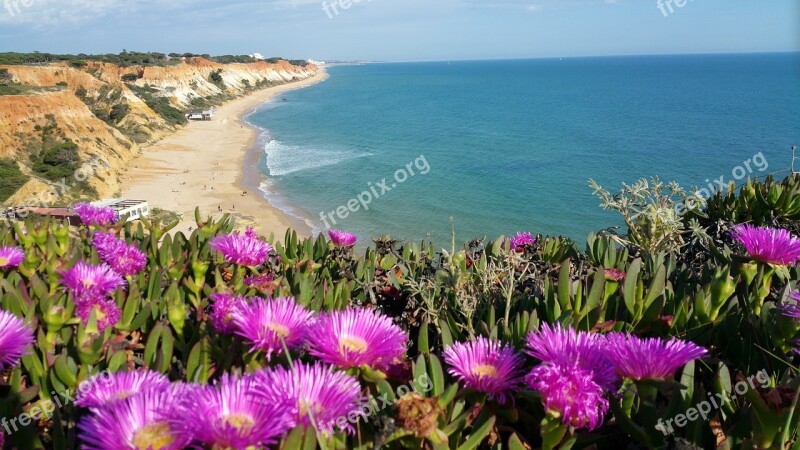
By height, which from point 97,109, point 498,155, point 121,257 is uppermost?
point 97,109

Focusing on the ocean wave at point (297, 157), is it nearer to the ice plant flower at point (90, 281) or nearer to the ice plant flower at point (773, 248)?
the ice plant flower at point (90, 281)

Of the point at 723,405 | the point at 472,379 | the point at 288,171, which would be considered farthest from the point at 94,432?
the point at 288,171

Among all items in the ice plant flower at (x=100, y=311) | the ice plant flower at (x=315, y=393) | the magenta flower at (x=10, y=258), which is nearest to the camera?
the ice plant flower at (x=315, y=393)

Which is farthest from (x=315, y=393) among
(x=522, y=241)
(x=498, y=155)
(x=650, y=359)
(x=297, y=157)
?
(x=498, y=155)

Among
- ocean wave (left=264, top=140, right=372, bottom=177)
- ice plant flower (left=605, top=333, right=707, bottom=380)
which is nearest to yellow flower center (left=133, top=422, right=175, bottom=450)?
ice plant flower (left=605, top=333, right=707, bottom=380)

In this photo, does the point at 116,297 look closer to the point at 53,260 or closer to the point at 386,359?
the point at 53,260

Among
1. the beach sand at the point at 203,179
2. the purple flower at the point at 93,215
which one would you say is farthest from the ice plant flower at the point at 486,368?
the beach sand at the point at 203,179

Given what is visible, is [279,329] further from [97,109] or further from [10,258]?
[97,109]
